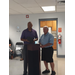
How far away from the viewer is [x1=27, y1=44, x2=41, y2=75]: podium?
7.09ft

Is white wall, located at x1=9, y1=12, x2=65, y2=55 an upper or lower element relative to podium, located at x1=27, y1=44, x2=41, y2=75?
upper

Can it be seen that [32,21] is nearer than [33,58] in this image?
No

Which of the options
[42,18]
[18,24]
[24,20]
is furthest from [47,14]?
[18,24]

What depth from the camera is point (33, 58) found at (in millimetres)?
2242

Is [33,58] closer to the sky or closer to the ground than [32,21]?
closer to the ground

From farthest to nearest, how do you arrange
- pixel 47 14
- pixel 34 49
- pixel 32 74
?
pixel 47 14
pixel 32 74
pixel 34 49

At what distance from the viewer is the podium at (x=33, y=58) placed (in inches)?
85.0

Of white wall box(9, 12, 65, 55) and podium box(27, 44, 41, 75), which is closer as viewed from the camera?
podium box(27, 44, 41, 75)
